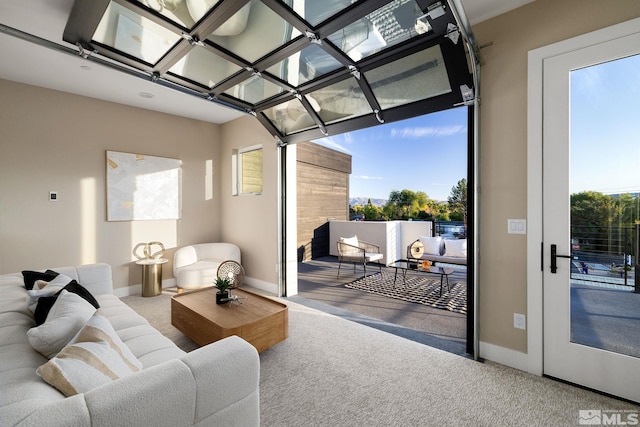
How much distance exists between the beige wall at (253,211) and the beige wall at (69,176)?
705mm

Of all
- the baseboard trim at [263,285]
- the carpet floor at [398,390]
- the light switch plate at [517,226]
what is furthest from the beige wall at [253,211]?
the light switch plate at [517,226]

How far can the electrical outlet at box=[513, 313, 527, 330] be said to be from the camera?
87.4 inches

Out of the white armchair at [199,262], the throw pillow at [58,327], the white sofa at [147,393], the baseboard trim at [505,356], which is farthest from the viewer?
the white armchair at [199,262]

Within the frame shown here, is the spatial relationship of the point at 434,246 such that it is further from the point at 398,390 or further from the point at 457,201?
the point at 398,390

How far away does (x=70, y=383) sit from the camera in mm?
919

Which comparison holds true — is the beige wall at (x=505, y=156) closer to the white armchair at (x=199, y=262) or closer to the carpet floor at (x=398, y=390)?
the carpet floor at (x=398, y=390)

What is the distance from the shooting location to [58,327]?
48.3 inches

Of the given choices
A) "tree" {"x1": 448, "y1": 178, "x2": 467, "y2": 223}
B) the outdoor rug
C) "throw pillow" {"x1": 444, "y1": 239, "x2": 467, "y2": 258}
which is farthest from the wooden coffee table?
"tree" {"x1": 448, "y1": 178, "x2": 467, "y2": 223}

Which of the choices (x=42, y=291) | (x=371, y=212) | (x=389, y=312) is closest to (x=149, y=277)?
(x=42, y=291)

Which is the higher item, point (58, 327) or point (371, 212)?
point (371, 212)

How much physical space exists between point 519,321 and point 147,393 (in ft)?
8.46

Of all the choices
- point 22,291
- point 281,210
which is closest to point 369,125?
point 281,210

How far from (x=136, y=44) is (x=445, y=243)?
17.8ft

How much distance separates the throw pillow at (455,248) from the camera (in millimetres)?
5184
